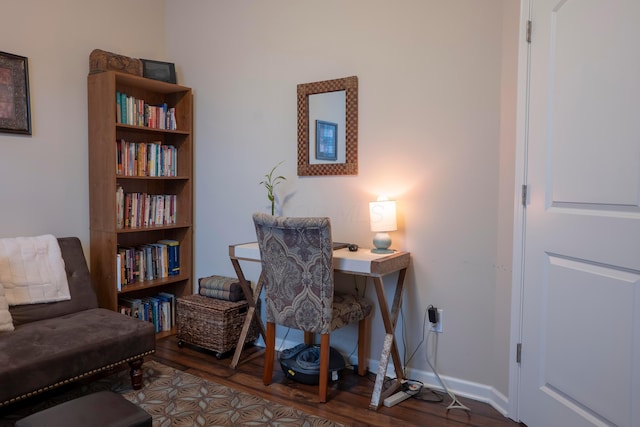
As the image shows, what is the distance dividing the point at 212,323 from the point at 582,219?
7.33 ft

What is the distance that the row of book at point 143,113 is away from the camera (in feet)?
10.1

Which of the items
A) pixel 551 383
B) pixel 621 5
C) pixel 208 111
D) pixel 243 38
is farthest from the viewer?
pixel 208 111

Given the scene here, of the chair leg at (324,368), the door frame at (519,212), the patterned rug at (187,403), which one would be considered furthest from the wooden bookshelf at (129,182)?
the door frame at (519,212)

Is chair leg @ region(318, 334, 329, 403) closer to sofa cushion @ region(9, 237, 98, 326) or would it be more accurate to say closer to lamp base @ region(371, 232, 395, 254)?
lamp base @ region(371, 232, 395, 254)

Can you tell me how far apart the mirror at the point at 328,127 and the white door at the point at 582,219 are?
107cm

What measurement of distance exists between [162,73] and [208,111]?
423 millimetres

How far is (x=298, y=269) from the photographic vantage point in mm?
2322

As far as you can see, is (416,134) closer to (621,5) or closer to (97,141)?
(621,5)

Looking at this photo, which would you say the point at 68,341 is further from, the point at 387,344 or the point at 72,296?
the point at 387,344

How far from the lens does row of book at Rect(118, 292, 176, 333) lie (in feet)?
10.3

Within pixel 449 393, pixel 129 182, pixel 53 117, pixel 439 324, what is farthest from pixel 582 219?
pixel 53 117

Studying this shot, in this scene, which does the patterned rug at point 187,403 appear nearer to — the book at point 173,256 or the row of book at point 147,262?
the row of book at point 147,262

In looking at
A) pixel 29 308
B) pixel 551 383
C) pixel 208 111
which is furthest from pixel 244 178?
pixel 551 383

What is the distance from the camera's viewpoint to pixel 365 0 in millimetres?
2697
